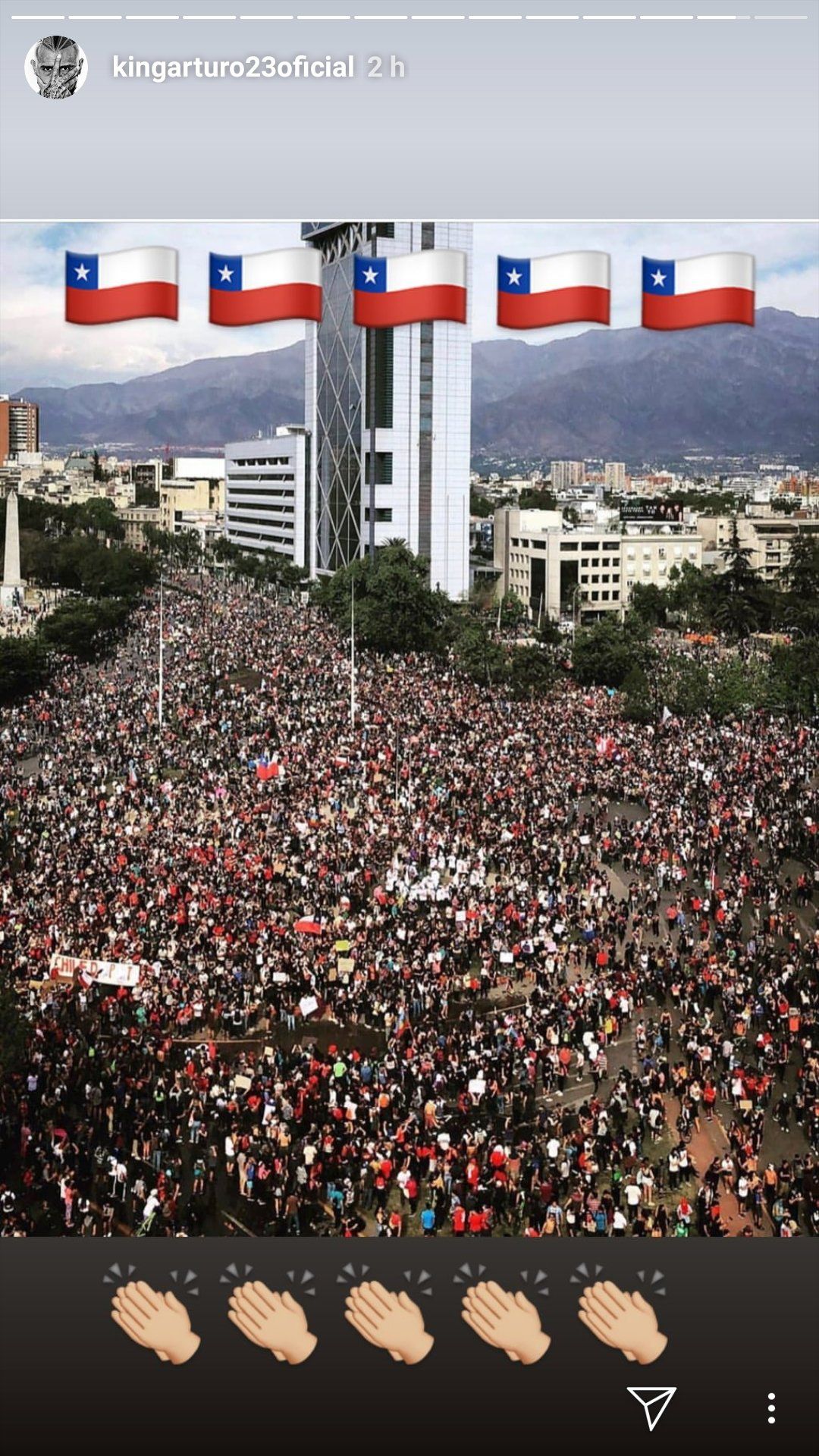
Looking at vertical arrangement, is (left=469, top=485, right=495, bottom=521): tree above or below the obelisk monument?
above

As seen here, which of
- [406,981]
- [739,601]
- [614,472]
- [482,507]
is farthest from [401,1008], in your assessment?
[614,472]

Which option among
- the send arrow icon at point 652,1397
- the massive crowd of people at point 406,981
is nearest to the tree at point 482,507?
the massive crowd of people at point 406,981

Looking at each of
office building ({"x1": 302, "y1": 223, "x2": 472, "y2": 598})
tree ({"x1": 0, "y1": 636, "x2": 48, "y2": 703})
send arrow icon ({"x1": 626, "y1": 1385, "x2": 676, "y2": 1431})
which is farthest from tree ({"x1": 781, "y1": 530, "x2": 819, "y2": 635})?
send arrow icon ({"x1": 626, "y1": 1385, "x2": 676, "y2": 1431})

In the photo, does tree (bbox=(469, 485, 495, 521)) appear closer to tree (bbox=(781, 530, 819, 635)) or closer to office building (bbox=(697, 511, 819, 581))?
office building (bbox=(697, 511, 819, 581))

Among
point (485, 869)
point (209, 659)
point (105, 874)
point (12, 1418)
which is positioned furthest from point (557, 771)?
point (12, 1418)

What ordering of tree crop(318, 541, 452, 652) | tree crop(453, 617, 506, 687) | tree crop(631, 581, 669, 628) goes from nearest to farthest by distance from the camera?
1. tree crop(453, 617, 506, 687)
2. tree crop(318, 541, 452, 652)
3. tree crop(631, 581, 669, 628)

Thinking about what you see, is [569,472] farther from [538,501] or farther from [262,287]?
[262,287]
